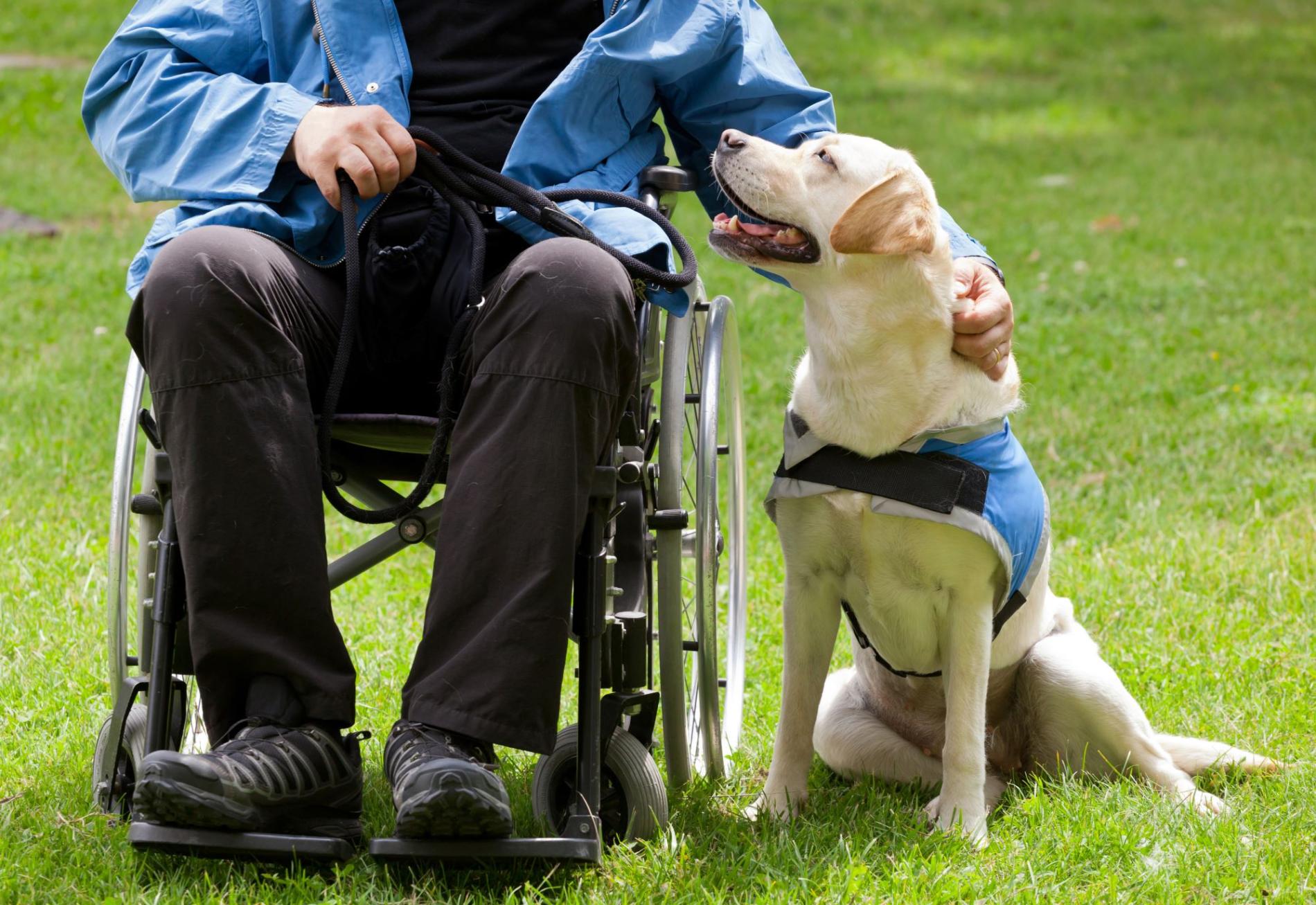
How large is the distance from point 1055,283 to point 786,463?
4.94 meters

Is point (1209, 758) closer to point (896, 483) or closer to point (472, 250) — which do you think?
point (896, 483)

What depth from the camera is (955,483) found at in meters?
2.27

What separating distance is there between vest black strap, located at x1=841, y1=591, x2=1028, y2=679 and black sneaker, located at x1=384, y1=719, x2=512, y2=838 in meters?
0.82

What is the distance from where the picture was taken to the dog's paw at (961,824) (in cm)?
227

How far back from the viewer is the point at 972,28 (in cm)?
1409

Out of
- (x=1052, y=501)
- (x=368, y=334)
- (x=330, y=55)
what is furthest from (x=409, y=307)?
(x=1052, y=501)

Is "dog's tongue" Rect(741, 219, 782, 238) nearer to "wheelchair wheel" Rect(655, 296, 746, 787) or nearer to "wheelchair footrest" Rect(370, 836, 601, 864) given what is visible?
"wheelchair wheel" Rect(655, 296, 746, 787)

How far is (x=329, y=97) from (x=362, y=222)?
0.30 m

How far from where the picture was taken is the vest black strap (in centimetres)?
241

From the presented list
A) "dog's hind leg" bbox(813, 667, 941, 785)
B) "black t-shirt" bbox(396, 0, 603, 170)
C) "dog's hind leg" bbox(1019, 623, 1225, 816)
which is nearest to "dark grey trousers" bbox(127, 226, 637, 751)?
"black t-shirt" bbox(396, 0, 603, 170)

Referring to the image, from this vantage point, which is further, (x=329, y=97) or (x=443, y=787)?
(x=329, y=97)

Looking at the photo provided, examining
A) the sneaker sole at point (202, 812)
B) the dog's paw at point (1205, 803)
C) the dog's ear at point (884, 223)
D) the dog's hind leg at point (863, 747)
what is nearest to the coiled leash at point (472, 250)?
the dog's ear at point (884, 223)

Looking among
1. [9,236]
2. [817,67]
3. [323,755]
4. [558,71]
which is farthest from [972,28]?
[323,755]

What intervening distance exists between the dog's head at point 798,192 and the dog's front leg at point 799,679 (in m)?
0.56
